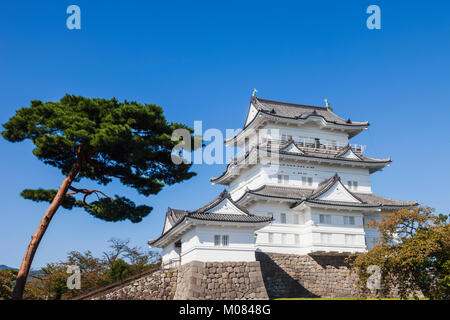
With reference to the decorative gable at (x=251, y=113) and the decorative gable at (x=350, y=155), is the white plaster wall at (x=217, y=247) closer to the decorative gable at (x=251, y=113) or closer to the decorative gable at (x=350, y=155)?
→ the decorative gable at (x=350, y=155)

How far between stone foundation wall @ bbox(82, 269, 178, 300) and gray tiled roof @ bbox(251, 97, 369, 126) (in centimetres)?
1599

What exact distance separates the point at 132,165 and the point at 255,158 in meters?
12.4

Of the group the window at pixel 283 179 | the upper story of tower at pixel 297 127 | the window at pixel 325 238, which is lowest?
the window at pixel 325 238

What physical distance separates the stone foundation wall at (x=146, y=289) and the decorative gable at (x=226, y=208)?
4.11m

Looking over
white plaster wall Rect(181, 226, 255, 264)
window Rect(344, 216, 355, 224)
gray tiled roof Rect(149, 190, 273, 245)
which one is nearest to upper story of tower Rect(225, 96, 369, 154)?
window Rect(344, 216, 355, 224)

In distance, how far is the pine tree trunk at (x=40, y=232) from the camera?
637 inches

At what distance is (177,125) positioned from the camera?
64.2 ft

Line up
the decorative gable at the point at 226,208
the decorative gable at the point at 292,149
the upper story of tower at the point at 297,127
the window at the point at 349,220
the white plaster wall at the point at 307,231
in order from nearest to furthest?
the decorative gable at the point at 226,208
the white plaster wall at the point at 307,231
the window at the point at 349,220
the decorative gable at the point at 292,149
the upper story of tower at the point at 297,127

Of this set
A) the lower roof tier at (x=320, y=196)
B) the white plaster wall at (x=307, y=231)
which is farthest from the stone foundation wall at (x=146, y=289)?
the lower roof tier at (x=320, y=196)

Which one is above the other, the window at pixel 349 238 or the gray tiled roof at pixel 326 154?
the gray tiled roof at pixel 326 154

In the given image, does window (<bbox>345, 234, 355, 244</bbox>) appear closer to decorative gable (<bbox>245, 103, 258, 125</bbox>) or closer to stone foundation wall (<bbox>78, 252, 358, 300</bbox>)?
stone foundation wall (<bbox>78, 252, 358, 300</bbox>)
